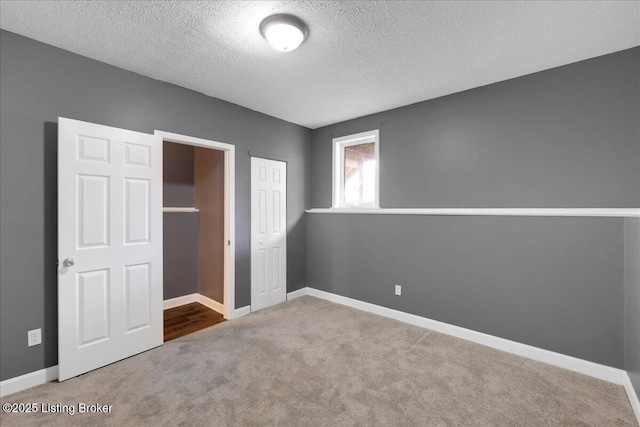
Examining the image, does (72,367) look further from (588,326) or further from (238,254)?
(588,326)

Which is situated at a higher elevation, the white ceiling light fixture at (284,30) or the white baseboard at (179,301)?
the white ceiling light fixture at (284,30)

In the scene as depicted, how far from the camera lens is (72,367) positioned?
220cm

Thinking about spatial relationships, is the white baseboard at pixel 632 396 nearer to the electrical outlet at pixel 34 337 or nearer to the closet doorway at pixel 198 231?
the closet doorway at pixel 198 231

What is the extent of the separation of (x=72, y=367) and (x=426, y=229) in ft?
11.5

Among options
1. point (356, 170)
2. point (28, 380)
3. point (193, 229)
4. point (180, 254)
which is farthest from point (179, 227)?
point (356, 170)

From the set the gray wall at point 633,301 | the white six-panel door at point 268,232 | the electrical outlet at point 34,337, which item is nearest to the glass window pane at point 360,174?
the white six-panel door at point 268,232

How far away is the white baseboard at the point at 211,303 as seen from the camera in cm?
374

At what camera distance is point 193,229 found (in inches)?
164

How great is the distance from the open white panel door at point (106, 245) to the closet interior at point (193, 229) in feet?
3.48

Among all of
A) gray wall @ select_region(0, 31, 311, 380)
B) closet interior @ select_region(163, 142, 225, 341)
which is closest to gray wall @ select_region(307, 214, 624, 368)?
closet interior @ select_region(163, 142, 225, 341)

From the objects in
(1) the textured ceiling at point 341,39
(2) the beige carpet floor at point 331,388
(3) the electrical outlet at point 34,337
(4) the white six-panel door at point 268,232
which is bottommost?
(2) the beige carpet floor at point 331,388

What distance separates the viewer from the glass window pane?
389 centimetres

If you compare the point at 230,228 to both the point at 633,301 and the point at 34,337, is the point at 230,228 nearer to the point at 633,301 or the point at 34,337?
the point at 34,337

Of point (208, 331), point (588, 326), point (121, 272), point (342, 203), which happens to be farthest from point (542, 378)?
point (121, 272)
